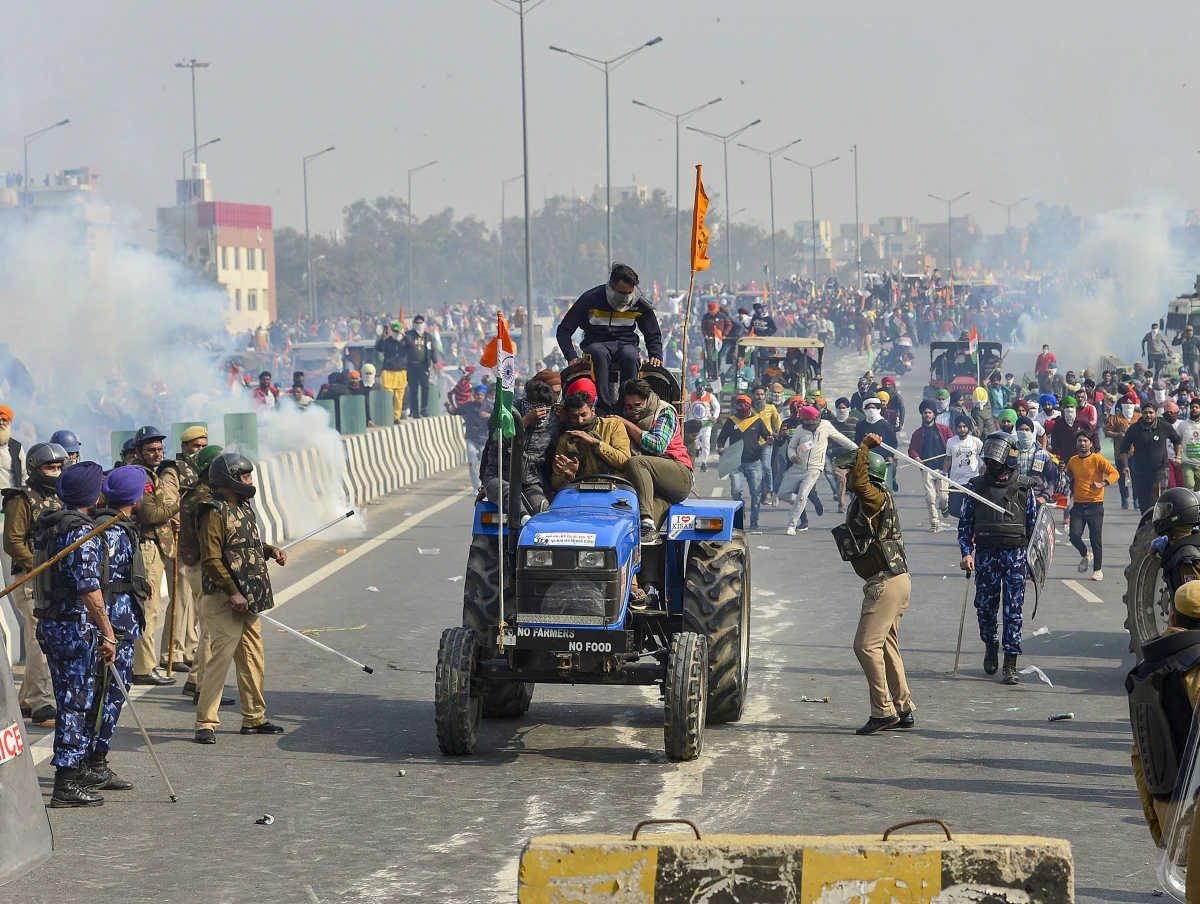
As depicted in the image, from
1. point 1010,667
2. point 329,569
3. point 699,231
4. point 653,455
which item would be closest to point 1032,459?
point 329,569

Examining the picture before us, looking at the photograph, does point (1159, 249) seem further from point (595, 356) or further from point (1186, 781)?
point (1186, 781)

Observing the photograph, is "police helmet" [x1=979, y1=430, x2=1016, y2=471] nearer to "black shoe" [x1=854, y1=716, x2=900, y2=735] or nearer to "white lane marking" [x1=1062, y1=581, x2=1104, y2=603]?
"black shoe" [x1=854, y1=716, x2=900, y2=735]

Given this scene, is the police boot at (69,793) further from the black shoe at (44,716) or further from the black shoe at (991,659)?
the black shoe at (991,659)

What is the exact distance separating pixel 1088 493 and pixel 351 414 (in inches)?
519

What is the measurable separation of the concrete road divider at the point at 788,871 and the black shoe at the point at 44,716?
6843 millimetres

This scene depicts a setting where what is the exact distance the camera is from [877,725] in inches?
471

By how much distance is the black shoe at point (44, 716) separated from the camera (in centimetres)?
1227

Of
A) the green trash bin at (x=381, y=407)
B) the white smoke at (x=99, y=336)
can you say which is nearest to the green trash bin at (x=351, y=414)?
the white smoke at (x=99, y=336)

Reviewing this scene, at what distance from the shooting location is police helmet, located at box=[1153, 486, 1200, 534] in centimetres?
1005

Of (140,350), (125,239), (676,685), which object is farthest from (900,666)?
(125,239)

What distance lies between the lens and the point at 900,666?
40.0ft

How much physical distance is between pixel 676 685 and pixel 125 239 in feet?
132

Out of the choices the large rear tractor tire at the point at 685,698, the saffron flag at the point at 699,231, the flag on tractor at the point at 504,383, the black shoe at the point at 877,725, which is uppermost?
the saffron flag at the point at 699,231

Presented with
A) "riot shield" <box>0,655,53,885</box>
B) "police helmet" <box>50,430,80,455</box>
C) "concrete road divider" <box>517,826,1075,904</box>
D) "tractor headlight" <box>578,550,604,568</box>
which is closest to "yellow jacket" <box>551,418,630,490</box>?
"tractor headlight" <box>578,550,604,568</box>
